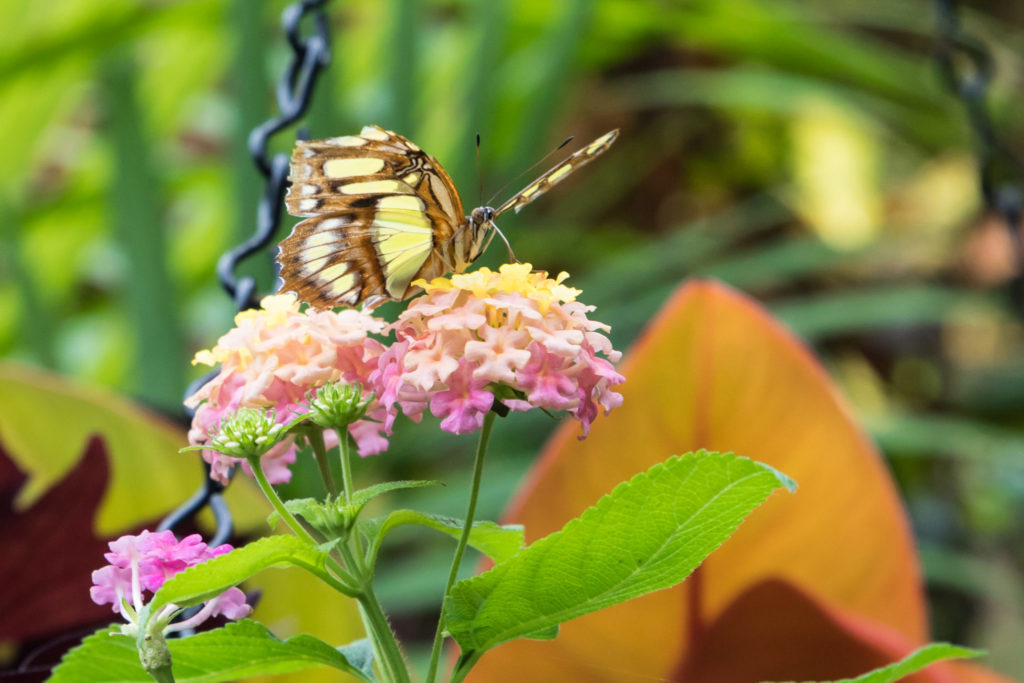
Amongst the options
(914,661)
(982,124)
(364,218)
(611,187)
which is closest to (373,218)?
(364,218)

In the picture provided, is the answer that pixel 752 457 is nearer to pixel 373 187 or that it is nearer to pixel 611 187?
pixel 373 187

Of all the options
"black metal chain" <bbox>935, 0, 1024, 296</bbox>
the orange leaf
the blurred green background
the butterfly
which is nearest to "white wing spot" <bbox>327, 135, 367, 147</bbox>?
the butterfly

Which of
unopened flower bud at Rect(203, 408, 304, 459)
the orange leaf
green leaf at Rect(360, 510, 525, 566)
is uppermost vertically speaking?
unopened flower bud at Rect(203, 408, 304, 459)

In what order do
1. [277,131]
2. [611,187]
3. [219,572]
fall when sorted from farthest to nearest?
[611,187] → [277,131] → [219,572]

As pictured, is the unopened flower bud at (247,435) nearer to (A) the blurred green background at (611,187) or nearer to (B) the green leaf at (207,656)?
(B) the green leaf at (207,656)

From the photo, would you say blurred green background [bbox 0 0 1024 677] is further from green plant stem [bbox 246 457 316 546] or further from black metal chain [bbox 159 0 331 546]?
green plant stem [bbox 246 457 316 546]

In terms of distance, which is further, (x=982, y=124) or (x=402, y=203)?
(x=982, y=124)

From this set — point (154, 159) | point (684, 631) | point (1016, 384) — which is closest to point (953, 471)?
point (1016, 384)
